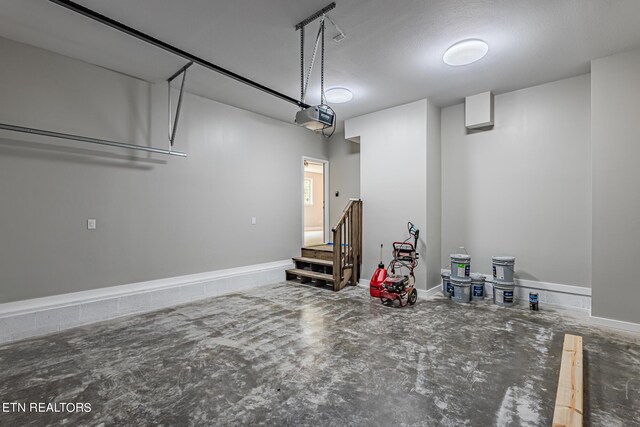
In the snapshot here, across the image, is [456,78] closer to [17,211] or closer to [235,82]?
[235,82]

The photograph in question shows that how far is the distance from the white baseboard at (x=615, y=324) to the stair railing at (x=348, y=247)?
352 centimetres

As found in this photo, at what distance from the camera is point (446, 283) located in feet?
16.8

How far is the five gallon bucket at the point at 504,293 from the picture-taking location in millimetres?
4500

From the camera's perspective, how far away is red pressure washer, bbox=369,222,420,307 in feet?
14.6

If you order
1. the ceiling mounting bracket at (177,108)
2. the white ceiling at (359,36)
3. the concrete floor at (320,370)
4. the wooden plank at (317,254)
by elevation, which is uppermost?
the white ceiling at (359,36)

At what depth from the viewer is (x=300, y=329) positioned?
143 inches

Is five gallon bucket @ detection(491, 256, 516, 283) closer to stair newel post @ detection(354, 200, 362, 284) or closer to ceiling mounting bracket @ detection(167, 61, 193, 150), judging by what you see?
stair newel post @ detection(354, 200, 362, 284)

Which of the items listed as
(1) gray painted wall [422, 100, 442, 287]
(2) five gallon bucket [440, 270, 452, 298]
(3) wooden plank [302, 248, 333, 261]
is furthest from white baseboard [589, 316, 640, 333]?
(3) wooden plank [302, 248, 333, 261]

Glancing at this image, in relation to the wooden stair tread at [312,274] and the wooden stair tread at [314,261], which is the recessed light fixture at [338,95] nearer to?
the wooden stair tread at [314,261]

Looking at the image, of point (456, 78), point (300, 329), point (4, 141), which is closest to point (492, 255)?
point (456, 78)

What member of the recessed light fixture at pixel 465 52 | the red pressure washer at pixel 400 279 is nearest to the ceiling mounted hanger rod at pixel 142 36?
the recessed light fixture at pixel 465 52

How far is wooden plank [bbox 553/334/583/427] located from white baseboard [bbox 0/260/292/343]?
15.1 feet

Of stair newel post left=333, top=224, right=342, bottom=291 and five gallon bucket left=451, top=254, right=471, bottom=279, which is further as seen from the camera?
stair newel post left=333, top=224, right=342, bottom=291

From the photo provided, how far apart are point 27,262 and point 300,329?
334 cm
